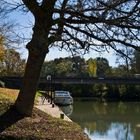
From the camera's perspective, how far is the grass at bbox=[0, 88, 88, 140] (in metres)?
11.7

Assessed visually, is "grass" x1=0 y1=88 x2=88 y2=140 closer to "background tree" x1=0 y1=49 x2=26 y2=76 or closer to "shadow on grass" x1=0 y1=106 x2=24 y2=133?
"shadow on grass" x1=0 y1=106 x2=24 y2=133

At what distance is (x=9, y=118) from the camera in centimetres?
1311

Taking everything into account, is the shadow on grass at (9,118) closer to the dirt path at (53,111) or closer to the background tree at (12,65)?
the dirt path at (53,111)

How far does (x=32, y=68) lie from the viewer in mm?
13453

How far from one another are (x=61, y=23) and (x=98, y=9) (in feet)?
3.93

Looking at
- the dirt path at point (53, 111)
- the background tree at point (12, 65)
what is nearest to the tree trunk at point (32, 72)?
the dirt path at point (53, 111)

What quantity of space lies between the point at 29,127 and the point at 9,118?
0.76 m

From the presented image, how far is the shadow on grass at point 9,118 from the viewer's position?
40.6 feet

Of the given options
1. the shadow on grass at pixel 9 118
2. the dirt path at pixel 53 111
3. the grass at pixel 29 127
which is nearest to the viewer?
the grass at pixel 29 127

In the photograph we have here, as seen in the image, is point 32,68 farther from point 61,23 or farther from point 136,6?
point 136,6

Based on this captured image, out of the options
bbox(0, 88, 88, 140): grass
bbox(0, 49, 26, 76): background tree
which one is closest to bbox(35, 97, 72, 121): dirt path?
bbox(0, 88, 88, 140): grass

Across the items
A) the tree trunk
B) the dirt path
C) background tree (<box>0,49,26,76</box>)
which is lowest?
the dirt path

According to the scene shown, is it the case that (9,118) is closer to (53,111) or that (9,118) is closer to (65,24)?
(65,24)

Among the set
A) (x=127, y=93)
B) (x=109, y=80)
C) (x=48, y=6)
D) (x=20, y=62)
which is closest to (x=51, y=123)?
(x=48, y=6)
